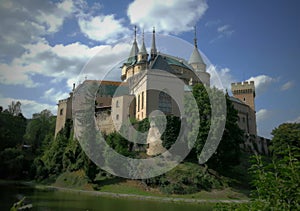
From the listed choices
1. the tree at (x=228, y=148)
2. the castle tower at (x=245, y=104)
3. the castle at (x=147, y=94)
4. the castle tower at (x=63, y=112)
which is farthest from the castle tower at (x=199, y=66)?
the tree at (x=228, y=148)

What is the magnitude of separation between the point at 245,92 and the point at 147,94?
32.8 meters

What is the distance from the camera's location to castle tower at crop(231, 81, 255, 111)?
58.3m

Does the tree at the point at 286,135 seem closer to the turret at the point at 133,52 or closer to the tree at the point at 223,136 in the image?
the tree at the point at 223,136

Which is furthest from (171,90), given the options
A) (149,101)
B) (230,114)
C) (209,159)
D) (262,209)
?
(262,209)

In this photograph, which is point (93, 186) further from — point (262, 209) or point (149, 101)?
point (262, 209)

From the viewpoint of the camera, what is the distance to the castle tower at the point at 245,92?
191ft

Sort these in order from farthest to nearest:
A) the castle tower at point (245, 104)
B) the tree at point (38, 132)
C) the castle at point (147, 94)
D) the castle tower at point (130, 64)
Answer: the castle tower at point (245, 104)
the castle tower at point (130, 64)
the tree at point (38, 132)
the castle at point (147, 94)

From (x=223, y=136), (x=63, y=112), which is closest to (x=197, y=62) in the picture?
(x=63, y=112)

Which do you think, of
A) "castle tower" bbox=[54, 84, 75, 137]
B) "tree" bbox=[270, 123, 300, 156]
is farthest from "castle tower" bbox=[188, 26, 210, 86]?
"castle tower" bbox=[54, 84, 75, 137]

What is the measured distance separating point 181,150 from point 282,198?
82.2 feet

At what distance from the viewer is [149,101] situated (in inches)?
1372

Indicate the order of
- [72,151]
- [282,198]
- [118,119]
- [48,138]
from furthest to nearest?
1. [48,138]
2. [118,119]
3. [72,151]
4. [282,198]

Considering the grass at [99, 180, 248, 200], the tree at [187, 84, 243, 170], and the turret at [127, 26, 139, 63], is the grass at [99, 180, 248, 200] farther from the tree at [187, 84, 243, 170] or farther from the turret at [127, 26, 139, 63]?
the turret at [127, 26, 139, 63]

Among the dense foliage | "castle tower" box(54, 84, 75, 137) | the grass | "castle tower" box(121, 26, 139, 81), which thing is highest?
"castle tower" box(121, 26, 139, 81)
